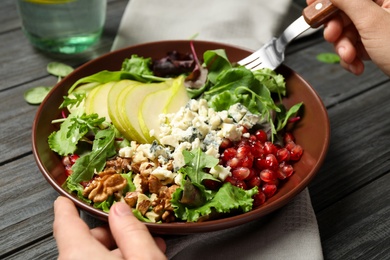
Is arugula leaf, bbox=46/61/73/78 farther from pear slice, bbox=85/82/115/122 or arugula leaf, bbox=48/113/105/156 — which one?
arugula leaf, bbox=48/113/105/156

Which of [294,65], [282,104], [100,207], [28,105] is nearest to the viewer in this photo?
[100,207]

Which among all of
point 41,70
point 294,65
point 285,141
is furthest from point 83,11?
point 285,141

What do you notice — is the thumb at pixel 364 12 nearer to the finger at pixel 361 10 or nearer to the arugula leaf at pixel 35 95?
the finger at pixel 361 10

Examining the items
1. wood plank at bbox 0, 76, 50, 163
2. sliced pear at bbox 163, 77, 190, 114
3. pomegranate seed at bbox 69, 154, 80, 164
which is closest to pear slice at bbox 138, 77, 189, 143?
sliced pear at bbox 163, 77, 190, 114

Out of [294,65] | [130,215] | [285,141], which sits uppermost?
[130,215]

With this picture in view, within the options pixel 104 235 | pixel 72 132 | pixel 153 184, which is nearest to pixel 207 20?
pixel 72 132

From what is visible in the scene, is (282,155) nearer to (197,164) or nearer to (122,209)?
(197,164)

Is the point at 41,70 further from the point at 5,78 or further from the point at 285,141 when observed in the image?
the point at 285,141
